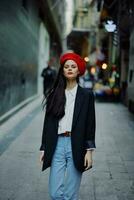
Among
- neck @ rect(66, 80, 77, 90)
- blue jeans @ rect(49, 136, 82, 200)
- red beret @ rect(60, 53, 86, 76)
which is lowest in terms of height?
blue jeans @ rect(49, 136, 82, 200)

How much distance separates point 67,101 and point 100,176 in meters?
2.55

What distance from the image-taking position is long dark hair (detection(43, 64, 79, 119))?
4234 millimetres

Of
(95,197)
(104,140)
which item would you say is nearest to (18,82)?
(104,140)

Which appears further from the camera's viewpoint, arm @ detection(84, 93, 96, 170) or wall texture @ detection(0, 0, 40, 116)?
wall texture @ detection(0, 0, 40, 116)

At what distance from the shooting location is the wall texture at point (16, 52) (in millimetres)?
12078

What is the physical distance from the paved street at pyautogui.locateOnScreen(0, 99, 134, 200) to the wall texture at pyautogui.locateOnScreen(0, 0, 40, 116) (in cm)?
137

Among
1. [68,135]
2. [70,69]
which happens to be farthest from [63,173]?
[70,69]

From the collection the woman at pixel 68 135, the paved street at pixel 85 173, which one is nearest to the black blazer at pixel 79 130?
the woman at pixel 68 135

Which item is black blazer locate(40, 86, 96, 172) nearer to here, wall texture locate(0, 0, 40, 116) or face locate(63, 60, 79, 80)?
face locate(63, 60, 79, 80)

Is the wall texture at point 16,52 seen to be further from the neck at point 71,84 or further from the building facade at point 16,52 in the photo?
the neck at point 71,84

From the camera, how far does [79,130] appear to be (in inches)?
166

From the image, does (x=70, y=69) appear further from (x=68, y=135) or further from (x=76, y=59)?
(x=68, y=135)

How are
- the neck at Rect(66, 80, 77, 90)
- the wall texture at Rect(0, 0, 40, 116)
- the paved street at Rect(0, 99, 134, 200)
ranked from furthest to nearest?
the wall texture at Rect(0, 0, 40, 116), the paved street at Rect(0, 99, 134, 200), the neck at Rect(66, 80, 77, 90)

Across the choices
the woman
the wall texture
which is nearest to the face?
the woman
